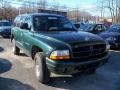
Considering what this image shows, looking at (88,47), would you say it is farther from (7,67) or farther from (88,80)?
(7,67)

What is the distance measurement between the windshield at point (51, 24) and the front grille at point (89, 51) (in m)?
1.48

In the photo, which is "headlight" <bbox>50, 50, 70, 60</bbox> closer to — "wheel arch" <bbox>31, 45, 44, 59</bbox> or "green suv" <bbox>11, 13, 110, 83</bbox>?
"green suv" <bbox>11, 13, 110, 83</bbox>

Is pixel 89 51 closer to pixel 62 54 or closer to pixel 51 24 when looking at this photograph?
pixel 62 54

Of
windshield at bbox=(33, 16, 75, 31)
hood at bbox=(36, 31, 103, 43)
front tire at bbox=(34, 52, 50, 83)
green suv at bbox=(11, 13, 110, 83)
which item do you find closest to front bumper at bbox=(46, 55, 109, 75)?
green suv at bbox=(11, 13, 110, 83)

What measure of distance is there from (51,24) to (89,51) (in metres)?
1.93

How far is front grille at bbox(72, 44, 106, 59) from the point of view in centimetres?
586

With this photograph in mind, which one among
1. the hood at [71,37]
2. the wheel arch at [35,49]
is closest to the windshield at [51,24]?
the wheel arch at [35,49]

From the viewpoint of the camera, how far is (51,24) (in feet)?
24.7

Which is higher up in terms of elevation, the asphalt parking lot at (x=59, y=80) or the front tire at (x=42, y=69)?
the front tire at (x=42, y=69)

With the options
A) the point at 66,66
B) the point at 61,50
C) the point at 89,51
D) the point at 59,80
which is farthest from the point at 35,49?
the point at 89,51

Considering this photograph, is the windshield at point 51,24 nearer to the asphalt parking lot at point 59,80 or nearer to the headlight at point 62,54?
the asphalt parking lot at point 59,80

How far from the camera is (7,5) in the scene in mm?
62156

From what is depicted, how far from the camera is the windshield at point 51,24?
7352 mm

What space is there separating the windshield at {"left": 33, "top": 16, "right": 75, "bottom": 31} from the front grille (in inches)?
58.4
